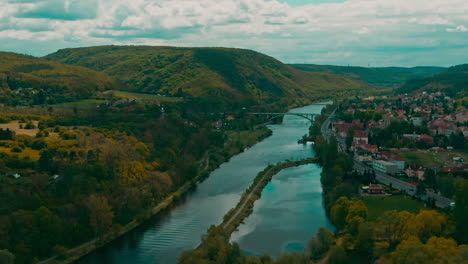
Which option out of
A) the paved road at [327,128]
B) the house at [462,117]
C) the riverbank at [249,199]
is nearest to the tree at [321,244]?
the riverbank at [249,199]

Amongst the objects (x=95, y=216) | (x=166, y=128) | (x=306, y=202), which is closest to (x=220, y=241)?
(x=95, y=216)

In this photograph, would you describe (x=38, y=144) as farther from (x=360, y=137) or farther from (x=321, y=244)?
(x=360, y=137)

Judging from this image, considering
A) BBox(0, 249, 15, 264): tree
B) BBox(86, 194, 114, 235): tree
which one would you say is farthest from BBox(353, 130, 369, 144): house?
BBox(0, 249, 15, 264): tree

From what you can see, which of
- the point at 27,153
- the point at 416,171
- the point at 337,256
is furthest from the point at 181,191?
the point at 416,171

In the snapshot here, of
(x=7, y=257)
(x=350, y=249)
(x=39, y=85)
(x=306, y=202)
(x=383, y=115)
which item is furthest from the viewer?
(x=383, y=115)

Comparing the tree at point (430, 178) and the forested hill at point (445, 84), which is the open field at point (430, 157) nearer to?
the tree at point (430, 178)

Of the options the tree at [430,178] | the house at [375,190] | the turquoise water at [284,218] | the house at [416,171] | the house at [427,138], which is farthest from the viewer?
the house at [427,138]

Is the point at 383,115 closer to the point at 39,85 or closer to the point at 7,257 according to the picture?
the point at 39,85
